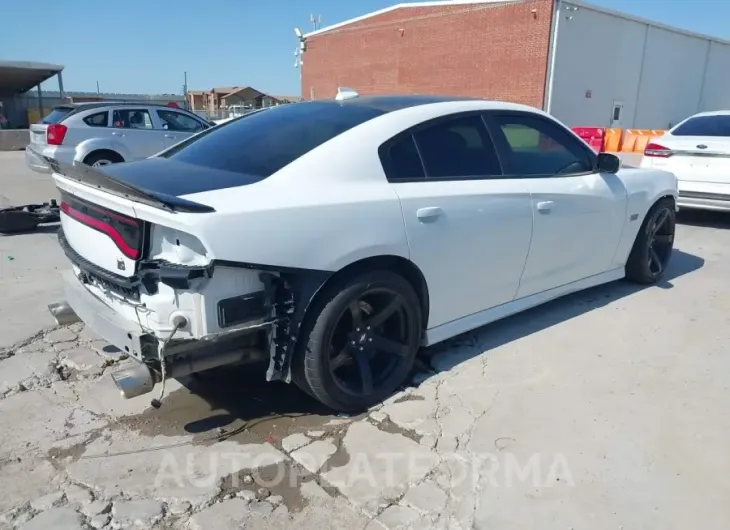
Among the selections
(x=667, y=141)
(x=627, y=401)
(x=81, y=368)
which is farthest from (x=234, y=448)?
(x=667, y=141)

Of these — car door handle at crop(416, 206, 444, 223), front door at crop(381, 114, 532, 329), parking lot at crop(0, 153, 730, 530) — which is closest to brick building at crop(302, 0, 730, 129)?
front door at crop(381, 114, 532, 329)


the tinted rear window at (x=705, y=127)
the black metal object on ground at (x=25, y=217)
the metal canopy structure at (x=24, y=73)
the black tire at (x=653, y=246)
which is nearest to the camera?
the black tire at (x=653, y=246)

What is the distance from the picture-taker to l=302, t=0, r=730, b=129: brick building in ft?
83.9

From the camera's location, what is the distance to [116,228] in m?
2.69

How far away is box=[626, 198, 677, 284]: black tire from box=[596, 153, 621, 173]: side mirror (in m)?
0.85

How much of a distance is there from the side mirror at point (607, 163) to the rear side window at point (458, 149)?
1.21 m

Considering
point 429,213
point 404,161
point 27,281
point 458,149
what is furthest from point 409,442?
point 27,281

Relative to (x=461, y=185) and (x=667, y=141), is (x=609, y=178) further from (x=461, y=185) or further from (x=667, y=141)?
(x=667, y=141)

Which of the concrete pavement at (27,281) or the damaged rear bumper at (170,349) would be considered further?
the concrete pavement at (27,281)

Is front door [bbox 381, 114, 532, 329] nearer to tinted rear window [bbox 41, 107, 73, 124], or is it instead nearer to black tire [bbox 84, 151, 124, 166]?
black tire [bbox 84, 151, 124, 166]

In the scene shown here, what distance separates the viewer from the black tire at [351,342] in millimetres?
2812

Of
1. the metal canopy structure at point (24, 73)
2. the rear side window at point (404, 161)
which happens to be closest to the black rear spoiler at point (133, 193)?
the rear side window at point (404, 161)

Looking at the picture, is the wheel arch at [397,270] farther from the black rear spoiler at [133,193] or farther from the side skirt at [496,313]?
the black rear spoiler at [133,193]

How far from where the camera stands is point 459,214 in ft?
10.8
